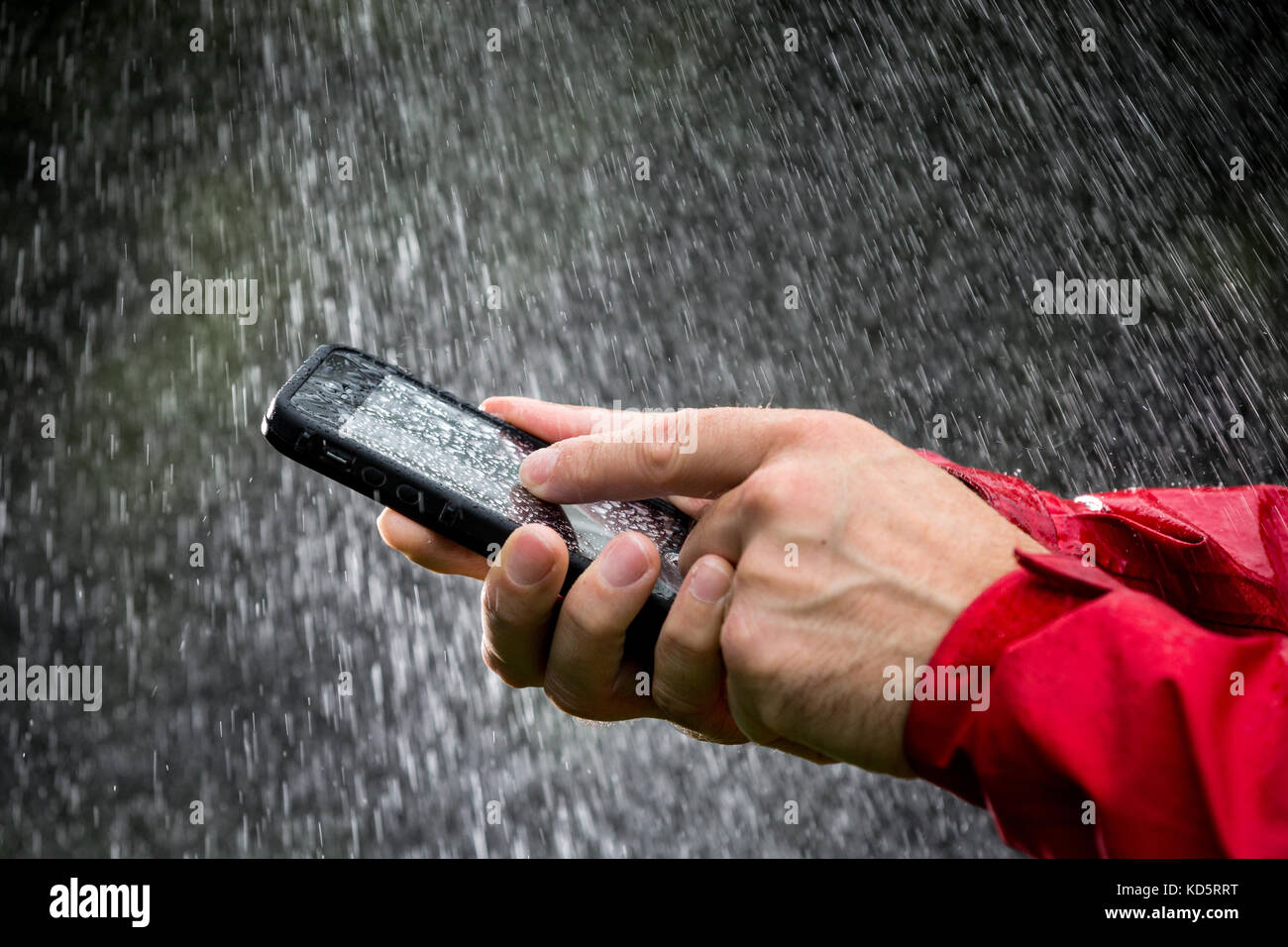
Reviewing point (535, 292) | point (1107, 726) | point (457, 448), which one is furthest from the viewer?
point (535, 292)

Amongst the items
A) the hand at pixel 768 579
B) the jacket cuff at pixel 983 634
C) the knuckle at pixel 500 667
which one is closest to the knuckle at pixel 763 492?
the hand at pixel 768 579

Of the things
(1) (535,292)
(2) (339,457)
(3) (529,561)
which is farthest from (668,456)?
(1) (535,292)

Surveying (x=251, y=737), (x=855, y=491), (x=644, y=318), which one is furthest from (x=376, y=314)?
(x=855, y=491)

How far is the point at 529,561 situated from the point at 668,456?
0.35ft

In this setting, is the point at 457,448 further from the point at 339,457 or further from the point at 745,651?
the point at 745,651

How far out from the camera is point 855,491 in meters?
0.55

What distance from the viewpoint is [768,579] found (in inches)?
21.7

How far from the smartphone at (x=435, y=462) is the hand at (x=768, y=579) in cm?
2

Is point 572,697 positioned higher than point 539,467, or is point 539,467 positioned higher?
point 539,467

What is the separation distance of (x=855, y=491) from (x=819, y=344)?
147 centimetres

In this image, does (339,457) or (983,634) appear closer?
(983,634)

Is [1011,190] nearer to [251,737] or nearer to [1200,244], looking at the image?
[1200,244]

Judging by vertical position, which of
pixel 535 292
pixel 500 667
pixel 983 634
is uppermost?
pixel 983 634

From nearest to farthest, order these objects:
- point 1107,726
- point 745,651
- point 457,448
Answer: point 1107,726 < point 745,651 < point 457,448
